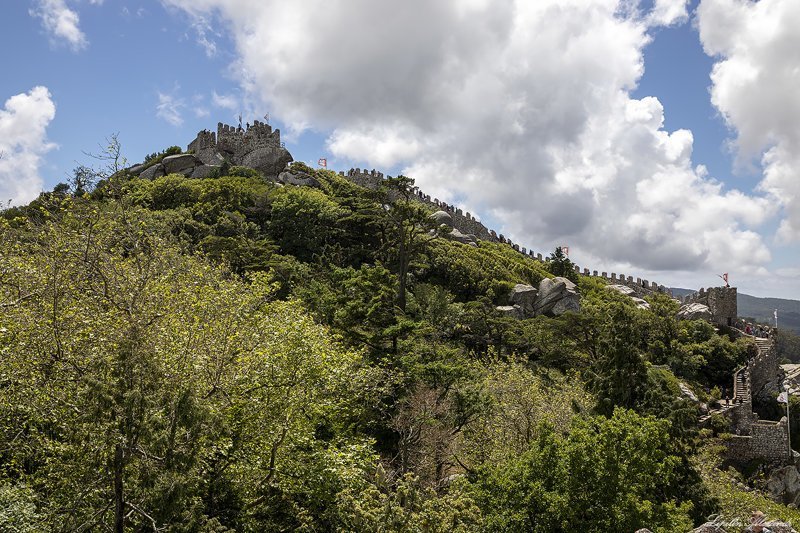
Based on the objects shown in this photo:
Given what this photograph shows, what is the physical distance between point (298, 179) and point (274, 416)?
57.1 metres

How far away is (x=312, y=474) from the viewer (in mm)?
15156

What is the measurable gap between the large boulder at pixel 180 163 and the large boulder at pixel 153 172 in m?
0.62

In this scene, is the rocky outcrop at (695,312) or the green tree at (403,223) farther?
the rocky outcrop at (695,312)

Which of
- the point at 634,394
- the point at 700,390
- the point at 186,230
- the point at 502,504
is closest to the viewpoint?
the point at 502,504

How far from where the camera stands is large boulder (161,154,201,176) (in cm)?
7006

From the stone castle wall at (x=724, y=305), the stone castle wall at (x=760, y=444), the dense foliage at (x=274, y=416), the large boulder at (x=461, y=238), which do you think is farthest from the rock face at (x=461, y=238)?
the stone castle wall at (x=760, y=444)

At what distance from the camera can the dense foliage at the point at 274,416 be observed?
11.1m

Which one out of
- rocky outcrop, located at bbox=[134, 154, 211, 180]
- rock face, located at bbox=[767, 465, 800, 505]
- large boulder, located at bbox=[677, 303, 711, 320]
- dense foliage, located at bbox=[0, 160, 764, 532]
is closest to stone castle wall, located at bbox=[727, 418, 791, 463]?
rock face, located at bbox=[767, 465, 800, 505]

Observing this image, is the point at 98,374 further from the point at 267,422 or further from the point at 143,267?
the point at 143,267

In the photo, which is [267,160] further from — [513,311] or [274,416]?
[274,416]

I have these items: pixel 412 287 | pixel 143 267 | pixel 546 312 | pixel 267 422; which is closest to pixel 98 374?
pixel 267 422

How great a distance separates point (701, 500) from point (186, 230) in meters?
42.2

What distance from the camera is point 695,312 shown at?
169ft

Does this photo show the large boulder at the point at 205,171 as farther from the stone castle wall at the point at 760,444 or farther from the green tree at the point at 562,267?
the stone castle wall at the point at 760,444
